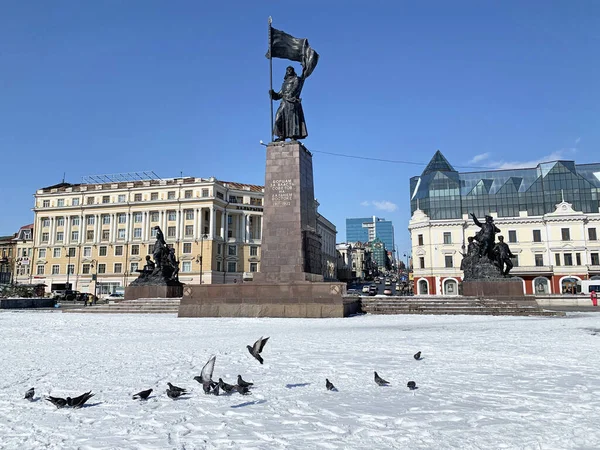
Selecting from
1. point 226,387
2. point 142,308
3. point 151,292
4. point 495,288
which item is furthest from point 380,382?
point 151,292

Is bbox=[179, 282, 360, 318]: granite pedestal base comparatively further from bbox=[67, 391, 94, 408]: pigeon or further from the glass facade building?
the glass facade building

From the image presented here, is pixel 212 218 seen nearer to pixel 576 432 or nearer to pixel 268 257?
pixel 268 257

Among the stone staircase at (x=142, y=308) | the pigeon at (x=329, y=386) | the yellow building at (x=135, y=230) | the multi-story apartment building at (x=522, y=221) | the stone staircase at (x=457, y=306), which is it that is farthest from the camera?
the yellow building at (x=135, y=230)

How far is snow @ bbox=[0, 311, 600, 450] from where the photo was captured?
160 inches

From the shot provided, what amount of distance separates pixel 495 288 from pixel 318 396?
19766 mm

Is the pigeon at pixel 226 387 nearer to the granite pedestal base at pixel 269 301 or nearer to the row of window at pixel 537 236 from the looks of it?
the granite pedestal base at pixel 269 301

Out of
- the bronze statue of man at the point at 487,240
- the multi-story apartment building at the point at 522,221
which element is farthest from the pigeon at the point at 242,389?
the multi-story apartment building at the point at 522,221

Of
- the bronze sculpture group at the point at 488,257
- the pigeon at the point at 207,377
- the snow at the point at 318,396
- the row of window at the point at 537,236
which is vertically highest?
the row of window at the point at 537,236

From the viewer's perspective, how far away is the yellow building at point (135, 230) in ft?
233

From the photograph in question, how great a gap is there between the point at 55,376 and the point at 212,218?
6501cm

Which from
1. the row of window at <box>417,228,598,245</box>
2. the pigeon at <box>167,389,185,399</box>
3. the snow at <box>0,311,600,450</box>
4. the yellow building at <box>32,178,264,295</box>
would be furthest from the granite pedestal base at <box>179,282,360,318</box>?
the yellow building at <box>32,178,264,295</box>

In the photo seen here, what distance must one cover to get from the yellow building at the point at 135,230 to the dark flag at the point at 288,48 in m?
50.2

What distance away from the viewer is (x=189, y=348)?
375 inches

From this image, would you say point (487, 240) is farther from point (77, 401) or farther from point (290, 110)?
point (77, 401)
